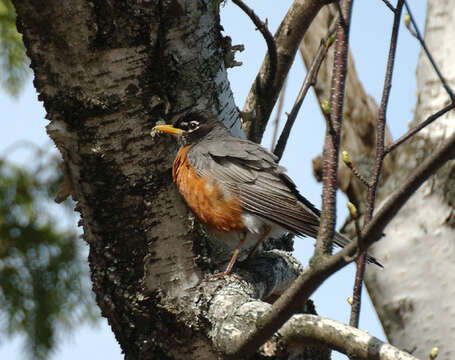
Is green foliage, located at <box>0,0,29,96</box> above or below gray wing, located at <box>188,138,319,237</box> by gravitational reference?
above

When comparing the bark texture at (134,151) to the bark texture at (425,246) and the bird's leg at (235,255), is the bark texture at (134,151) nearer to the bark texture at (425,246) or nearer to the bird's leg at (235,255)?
the bird's leg at (235,255)

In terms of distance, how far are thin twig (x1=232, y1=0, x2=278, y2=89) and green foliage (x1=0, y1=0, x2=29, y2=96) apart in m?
1.82

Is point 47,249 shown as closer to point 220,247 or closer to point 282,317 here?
point 220,247

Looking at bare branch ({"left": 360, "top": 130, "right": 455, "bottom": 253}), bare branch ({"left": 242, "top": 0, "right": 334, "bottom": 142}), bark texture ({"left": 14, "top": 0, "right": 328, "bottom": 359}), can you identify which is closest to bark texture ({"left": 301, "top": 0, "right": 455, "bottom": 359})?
bare branch ({"left": 242, "top": 0, "right": 334, "bottom": 142})

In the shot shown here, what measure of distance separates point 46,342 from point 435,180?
2805 mm

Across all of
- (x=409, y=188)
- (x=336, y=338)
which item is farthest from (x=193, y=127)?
(x=409, y=188)

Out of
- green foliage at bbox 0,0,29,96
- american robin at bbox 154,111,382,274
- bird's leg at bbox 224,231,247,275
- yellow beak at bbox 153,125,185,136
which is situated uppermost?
green foliage at bbox 0,0,29,96

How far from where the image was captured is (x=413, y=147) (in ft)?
16.5

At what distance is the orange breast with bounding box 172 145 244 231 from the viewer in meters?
2.70

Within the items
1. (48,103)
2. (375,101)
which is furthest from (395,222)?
(48,103)

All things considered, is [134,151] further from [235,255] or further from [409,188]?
[409,188]

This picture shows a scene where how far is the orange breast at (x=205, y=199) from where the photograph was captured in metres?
2.70

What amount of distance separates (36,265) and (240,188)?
1.51 meters

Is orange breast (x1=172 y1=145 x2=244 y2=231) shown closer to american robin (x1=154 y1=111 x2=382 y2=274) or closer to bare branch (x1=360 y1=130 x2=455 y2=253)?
american robin (x1=154 y1=111 x2=382 y2=274)
